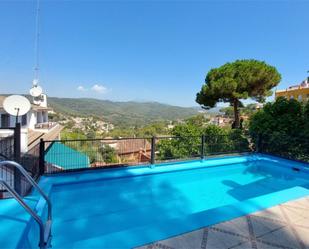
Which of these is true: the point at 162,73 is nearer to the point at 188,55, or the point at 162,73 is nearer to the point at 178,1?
the point at 188,55

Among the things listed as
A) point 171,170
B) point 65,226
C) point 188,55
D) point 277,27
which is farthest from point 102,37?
point 65,226

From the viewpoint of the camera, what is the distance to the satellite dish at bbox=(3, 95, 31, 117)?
4.66 m

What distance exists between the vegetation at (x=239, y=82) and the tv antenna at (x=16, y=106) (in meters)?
11.8

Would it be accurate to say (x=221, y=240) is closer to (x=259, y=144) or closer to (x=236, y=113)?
(x=259, y=144)

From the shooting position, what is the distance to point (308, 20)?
980cm

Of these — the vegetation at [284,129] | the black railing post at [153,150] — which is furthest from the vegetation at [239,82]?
the black railing post at [153,150]

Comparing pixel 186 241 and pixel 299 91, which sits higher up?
pixel 299 91

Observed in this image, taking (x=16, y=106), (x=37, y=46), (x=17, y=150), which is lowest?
(x=17, y=150)

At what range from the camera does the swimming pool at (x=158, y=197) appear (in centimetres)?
305

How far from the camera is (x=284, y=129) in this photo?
28.2 feet

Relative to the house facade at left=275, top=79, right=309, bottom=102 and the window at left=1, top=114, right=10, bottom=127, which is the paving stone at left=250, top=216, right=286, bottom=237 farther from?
the house facade at left=275, top=79, right=309, bottom=102

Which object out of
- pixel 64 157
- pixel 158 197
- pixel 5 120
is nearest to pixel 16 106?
pixel 64 157

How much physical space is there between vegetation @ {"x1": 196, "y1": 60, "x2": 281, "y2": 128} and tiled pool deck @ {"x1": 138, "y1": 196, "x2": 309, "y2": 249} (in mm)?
11559

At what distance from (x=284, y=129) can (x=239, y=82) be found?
6289 millimetres
